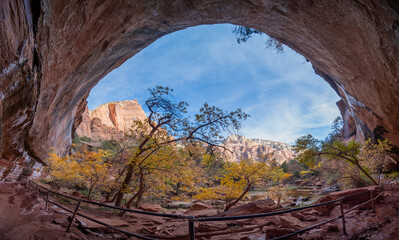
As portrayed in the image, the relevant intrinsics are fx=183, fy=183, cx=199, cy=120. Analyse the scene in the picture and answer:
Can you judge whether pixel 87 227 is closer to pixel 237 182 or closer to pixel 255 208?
pixel 255 208

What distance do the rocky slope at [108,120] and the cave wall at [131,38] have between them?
34.0 meters

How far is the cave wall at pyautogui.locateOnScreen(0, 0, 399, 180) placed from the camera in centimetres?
354

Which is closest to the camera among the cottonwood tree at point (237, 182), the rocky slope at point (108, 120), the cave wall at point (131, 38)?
the cave wall at point (131, 38)

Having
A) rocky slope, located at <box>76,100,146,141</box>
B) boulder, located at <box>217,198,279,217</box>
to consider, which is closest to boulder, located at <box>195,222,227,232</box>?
boulder, located at <box>217,198,279,217</box>

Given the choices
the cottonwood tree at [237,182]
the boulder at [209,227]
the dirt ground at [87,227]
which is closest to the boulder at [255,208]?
the cottonwood tree at [237,182]

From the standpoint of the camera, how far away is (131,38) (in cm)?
704

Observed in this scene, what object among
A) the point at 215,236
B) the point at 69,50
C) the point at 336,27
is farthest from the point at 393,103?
the point at 69,50

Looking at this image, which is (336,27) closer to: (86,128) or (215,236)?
(215,236)

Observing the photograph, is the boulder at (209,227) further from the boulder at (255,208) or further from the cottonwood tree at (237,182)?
the cottonwood tree at (237,182)

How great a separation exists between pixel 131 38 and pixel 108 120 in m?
52.8

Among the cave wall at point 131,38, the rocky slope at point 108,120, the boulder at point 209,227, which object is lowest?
the boulder at point 209,227

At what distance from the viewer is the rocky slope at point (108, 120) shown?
4479 centimetres

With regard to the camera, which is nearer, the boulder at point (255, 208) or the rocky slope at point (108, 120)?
the boulder at point (255, 208)

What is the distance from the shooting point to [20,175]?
1053 centimetres
